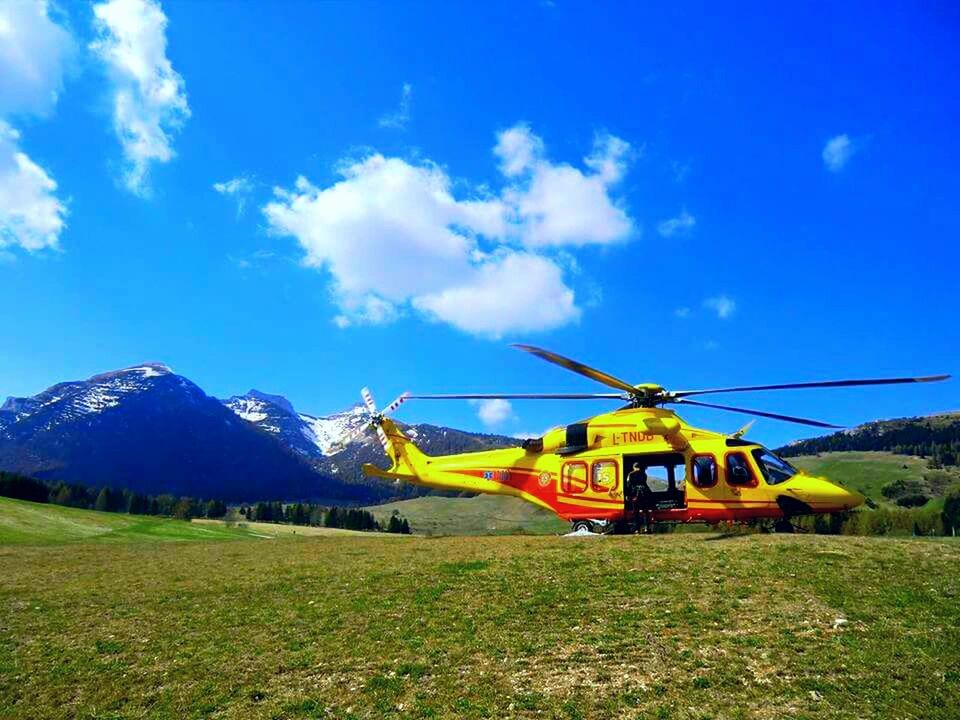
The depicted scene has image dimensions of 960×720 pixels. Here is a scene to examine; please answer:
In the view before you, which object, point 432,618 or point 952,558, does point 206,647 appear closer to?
point 432,618

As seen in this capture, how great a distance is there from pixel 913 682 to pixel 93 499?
212537 millimetres

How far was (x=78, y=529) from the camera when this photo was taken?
68.1m

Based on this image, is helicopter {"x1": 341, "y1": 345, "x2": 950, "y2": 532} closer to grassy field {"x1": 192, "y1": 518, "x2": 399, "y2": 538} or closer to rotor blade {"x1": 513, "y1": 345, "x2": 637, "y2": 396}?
rotor blade {"x1": 513, "y1": 345, "x2": 637, "y2": 396}

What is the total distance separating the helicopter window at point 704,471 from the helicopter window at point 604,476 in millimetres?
3609

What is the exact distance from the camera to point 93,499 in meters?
178

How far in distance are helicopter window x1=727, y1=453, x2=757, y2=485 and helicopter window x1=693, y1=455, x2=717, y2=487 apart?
2.06ft

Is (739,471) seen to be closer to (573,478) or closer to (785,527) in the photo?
(785,527)

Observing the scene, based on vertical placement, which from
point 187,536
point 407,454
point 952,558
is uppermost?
point 407,454

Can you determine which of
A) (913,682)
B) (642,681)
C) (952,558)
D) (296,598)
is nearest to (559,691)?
(642,681)

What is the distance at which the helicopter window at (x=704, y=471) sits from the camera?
86.3 ft

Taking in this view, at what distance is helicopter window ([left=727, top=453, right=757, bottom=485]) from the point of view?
25803 mm

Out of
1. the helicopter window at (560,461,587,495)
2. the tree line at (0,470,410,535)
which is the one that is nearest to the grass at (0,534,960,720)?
the helicopter window at (560,461,587,495)

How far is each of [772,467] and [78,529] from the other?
7503 cm

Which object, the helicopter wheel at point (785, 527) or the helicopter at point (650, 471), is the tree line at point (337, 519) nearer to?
the helicopter at point (650, 471)
